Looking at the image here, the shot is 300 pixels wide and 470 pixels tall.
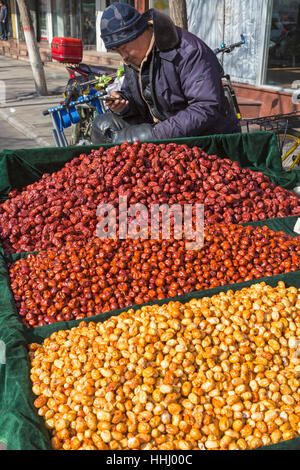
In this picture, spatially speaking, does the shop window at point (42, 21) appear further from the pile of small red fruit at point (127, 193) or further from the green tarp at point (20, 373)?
the green tarp at point (20, 373)

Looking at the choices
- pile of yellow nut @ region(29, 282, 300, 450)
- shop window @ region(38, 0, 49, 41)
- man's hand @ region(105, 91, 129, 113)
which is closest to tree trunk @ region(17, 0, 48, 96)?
man's hand @ region(105, 91, 129, 113)

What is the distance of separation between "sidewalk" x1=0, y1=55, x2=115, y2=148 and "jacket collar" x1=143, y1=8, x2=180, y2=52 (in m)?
4.59

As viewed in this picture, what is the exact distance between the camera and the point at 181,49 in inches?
136

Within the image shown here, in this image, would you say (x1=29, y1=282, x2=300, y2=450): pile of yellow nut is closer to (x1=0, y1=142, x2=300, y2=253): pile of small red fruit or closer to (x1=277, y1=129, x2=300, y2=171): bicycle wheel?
(x1=0, y1=142, x2=300, y2=253): pile of small red fruit

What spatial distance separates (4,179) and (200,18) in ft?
24.9

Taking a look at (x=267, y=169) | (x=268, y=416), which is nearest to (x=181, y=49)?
(x=267, y=169)

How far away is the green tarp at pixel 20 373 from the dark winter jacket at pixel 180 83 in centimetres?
167

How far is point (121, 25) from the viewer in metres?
3.27

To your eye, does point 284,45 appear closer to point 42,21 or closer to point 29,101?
point 29,101

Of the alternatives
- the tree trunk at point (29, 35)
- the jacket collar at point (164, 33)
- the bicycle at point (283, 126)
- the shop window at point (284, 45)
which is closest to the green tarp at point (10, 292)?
the bicycle at point (283, 126)

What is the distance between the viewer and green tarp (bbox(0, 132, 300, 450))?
1.78 m

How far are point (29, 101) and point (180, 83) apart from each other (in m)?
9.04
